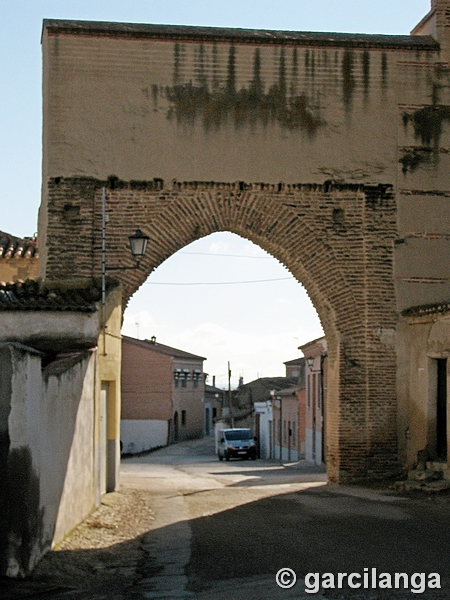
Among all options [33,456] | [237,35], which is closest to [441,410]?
[237,35]

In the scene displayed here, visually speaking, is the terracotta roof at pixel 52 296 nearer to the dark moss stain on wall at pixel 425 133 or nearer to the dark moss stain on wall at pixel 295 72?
the dark moss stain on wall at pixel 295 72

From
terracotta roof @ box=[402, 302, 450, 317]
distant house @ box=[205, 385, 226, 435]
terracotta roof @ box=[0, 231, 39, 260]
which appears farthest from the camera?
distant house @ box=[205, 385, 226, 435]

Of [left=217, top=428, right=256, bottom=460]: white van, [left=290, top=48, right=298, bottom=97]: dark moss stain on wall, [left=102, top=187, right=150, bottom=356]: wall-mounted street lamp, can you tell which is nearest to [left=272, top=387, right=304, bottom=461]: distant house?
[left=217, top=428, right=256, bottom=460]: white van

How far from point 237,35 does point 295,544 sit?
10293 millimetres

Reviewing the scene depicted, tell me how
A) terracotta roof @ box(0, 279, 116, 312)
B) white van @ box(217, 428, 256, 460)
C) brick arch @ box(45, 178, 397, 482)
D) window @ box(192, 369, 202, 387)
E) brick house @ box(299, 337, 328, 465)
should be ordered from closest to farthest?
terracotta roof @ box(0, 279, 116, 312) < brick arch @ box(45, 178, 397, 482) < brick house @ box(299, 337, 328, 465) < white van @ box(217, 428, 256, 460) < window @ box(192, 369, 202, 387)

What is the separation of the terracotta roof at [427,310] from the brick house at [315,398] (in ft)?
54.5

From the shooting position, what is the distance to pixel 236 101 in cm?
1769

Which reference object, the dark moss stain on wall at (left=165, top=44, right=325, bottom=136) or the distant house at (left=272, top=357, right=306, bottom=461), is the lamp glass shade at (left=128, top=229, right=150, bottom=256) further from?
the distant house at (left=272, top=357, right=306, bottom=461)

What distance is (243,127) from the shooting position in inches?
697

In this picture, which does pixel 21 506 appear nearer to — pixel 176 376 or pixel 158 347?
pixel 158 347

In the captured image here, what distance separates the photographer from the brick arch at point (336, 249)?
57.0 feet

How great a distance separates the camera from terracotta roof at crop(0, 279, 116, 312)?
13.3m

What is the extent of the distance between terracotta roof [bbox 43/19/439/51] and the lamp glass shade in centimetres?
375

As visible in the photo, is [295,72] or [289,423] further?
[289,423]
